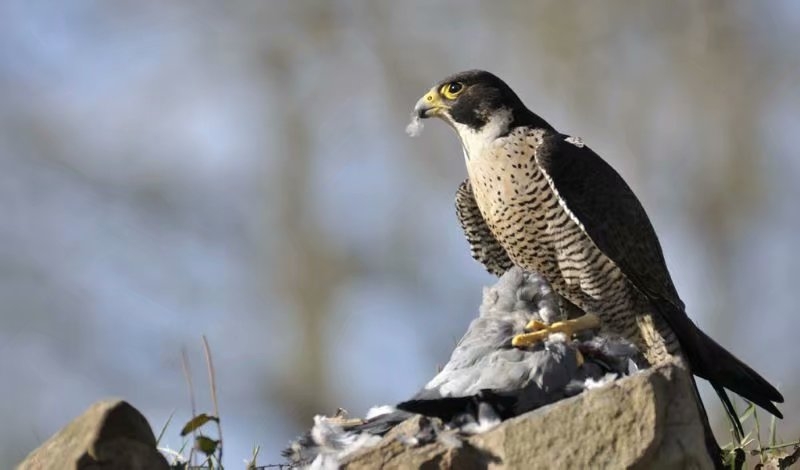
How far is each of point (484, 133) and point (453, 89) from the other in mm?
241

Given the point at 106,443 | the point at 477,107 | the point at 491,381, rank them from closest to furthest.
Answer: the point at 106,443 → the point at 491,381 → the point at 477,107

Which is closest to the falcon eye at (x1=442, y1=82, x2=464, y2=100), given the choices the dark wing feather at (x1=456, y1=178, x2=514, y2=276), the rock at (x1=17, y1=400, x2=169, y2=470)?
the dark wing feather at (x1=456, y1=178, x2=514, y2=276)

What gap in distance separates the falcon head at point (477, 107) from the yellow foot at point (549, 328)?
2.86 ft

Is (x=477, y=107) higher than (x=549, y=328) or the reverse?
higher

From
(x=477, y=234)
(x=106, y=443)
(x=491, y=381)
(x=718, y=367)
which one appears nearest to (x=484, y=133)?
(x=477, y=234)

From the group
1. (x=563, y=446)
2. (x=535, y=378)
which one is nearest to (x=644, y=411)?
(x=563, y=446)

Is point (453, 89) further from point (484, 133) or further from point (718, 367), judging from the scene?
point (718, 367)

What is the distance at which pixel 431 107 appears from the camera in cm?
494

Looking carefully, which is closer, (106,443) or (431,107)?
(106,443)

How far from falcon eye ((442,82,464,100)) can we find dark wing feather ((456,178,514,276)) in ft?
1.37

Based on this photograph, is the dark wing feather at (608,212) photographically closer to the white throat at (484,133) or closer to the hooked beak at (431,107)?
the white throat at (484,133)

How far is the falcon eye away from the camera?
16.0 ft

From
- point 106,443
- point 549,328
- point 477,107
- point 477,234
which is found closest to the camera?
point 106,443

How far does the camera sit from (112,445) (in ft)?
8.59
